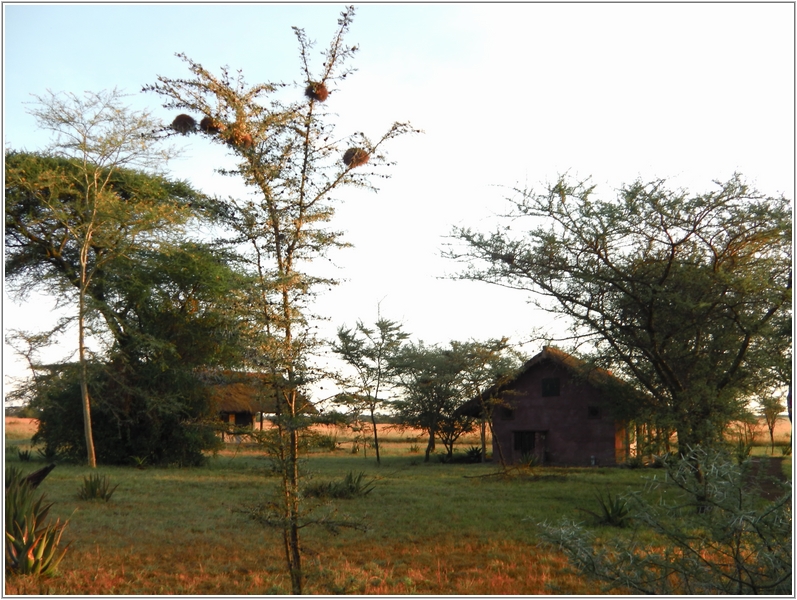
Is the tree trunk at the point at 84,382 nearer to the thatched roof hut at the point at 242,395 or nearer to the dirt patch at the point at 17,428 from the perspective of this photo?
the thatched roof hut at the point at 242,395

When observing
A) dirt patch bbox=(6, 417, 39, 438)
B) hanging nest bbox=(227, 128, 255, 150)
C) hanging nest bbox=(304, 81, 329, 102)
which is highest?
hanging nest bbox=(304, 81, 329, 102)

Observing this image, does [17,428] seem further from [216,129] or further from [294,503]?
→ [294,503]

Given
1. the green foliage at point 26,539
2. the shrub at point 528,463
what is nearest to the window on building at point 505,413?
the shrub at point 528,463

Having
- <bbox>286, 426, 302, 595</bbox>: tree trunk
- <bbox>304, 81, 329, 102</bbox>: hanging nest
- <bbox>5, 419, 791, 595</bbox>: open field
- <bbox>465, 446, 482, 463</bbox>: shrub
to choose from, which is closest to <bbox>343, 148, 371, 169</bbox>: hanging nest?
<bbox>304, 81, 329, 102</bbox>: hanging nest

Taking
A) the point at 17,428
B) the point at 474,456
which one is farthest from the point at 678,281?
the point at 17,428

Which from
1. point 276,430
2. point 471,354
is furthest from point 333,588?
point 471,354

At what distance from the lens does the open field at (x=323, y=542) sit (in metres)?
8.00

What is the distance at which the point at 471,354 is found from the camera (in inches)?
974

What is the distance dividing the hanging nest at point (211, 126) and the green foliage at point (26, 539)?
470cm

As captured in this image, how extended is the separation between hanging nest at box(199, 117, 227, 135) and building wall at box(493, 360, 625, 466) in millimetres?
20555

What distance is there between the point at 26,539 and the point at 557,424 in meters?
23.1

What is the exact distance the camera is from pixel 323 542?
10695 mm

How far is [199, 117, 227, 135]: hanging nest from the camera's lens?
749 centimetres

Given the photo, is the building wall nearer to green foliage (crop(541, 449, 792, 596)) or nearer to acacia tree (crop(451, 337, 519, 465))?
acacia tree (crop(451, 337, 519, 465))
